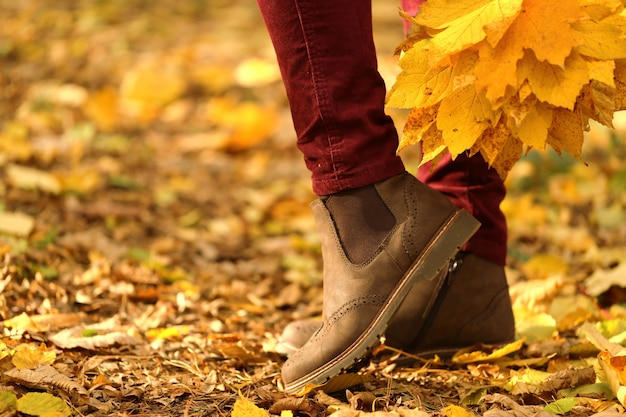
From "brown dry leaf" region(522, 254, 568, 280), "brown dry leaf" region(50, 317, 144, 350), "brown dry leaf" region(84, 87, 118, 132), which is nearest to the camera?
"brown dry leaf" region(50, 317, 144, 350)

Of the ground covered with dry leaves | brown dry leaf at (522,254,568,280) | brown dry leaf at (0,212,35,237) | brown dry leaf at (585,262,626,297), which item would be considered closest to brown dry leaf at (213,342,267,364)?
the ground covered with dry leaves

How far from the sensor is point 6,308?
5.21 ft

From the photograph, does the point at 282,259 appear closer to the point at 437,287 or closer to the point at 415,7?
the point at 437,287

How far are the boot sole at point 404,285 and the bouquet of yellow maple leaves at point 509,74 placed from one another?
18 cm

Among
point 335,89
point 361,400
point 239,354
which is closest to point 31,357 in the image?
point 239,354

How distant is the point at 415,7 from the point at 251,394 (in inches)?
31.9

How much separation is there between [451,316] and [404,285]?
244 millimetres

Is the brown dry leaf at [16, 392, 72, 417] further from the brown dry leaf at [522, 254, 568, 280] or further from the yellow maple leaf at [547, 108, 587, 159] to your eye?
the brown dry leaf at [522, 254, 568, 280]

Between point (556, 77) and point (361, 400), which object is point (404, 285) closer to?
point (361, 400)

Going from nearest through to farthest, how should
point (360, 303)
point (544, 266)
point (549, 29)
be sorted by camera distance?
point (549, 29) < point (360, 303) < point (544, 266)

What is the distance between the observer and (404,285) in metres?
1.34

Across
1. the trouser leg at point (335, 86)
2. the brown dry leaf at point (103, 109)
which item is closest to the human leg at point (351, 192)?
the trouser leg at point (335, 86)

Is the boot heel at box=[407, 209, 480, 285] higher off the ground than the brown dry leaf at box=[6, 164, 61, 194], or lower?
higher

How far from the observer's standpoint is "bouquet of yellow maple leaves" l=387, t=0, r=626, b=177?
3.65 ft
